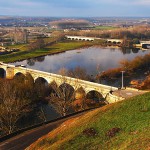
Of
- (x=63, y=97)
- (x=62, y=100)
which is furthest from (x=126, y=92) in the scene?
(x=63, y=97)

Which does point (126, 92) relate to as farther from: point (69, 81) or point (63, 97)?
point (69, 81)

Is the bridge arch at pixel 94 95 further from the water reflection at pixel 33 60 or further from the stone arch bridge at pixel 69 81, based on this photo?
the water reflection at pixel 33 60

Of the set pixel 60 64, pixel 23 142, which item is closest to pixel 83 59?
pixel 60 64

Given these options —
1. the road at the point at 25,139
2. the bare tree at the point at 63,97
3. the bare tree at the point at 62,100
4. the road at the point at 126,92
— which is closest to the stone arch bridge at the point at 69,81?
the bare tree at the point at 63,97

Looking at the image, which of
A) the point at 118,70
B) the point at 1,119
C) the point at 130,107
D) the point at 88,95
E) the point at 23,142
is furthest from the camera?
the point at 118,70

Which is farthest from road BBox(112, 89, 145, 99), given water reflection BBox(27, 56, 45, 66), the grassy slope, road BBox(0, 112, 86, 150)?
water reflection BBox(27, 56, 45, 66)

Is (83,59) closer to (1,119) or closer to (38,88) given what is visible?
(38,88)
